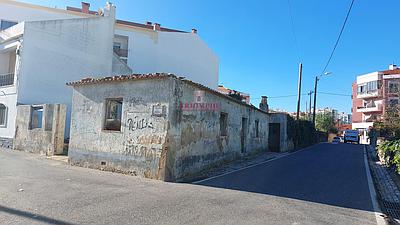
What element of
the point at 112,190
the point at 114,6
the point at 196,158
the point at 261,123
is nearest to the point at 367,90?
the point at 261,123

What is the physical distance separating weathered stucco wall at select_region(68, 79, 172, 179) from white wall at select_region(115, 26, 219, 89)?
21.8 metres

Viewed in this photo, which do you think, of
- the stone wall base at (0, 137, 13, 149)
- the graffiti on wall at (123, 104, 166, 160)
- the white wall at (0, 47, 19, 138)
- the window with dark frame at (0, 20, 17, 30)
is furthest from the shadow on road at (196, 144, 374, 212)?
the window with dark frame at (0, 20, 17, 30)

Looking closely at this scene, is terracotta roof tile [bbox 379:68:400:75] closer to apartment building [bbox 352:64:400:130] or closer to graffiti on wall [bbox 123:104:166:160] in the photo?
apartment building [bbox 352:64:400:130]

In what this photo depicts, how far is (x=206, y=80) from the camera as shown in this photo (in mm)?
40844

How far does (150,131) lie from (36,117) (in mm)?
10280

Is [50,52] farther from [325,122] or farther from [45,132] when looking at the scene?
[325,122]

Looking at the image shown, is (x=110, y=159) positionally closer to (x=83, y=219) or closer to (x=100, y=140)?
(x=100, y=140)

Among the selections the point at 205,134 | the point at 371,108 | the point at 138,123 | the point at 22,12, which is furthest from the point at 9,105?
the point at 371,108

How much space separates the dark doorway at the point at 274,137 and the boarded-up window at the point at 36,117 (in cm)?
1735

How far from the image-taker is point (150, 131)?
423 inches

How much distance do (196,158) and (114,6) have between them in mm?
19620

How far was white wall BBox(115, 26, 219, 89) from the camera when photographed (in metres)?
34.8

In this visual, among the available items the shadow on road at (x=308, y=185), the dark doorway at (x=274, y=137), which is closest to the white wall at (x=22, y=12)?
the dark doorway at (x=274, y=137)

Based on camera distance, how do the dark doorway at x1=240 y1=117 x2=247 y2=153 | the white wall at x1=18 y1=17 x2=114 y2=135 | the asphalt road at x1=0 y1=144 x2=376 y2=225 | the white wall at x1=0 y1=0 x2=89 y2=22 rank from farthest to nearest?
1. the white wall at x1=0 y1=0 x2=89 y2=22
2. the white wall at x1=18 y1=17 x2=114 y2=135
3. the dark doorway at x1=240 y1=117 x2=247 y2=153
4. the asphalt road at x1=0 y1=144 x2=376 y2=225
